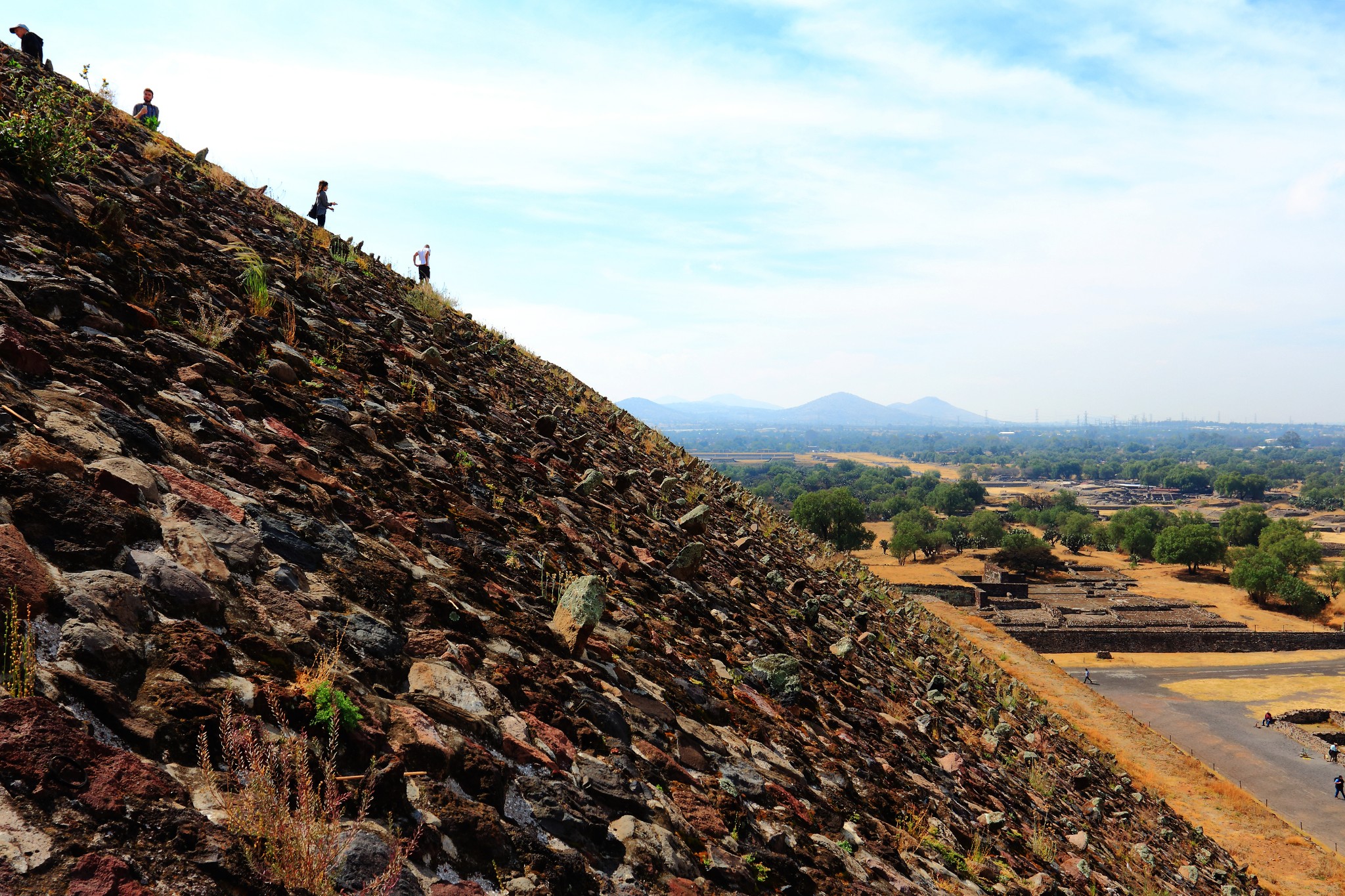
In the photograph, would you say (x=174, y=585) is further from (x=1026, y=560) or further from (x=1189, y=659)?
(x=1026, y=560)

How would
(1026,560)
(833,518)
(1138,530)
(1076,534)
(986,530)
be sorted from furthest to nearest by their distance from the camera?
(986,530) < (1076,534) < (1138,530) < (833,518) < (1026,560)

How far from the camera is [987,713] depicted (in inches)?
489

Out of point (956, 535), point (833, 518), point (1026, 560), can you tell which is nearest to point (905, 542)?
point (833, 518)

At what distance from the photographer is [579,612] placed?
4535 millimetres

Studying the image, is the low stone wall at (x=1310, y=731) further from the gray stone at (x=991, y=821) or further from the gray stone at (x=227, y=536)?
the gray stone at (x=227, y=536)

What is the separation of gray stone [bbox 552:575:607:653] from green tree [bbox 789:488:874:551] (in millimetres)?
76151

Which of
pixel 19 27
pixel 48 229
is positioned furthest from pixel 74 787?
pixel 19 27

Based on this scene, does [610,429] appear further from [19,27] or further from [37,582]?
[37,582]

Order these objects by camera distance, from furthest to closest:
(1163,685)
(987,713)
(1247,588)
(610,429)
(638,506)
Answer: (1247,588) < (1163,685) < (610,429) < (987,713) < (638,506)

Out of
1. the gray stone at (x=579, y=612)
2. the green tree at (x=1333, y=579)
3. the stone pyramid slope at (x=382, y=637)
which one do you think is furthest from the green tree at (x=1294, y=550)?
the gray stone at (x=579, y=612)

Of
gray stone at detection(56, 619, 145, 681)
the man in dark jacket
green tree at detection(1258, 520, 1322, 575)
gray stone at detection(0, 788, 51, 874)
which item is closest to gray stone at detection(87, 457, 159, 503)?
gray stone at detection(56, 619, 145, 681)

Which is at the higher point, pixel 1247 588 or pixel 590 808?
pixel 590 808

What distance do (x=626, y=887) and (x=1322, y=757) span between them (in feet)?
133

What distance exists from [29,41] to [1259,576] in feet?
257
